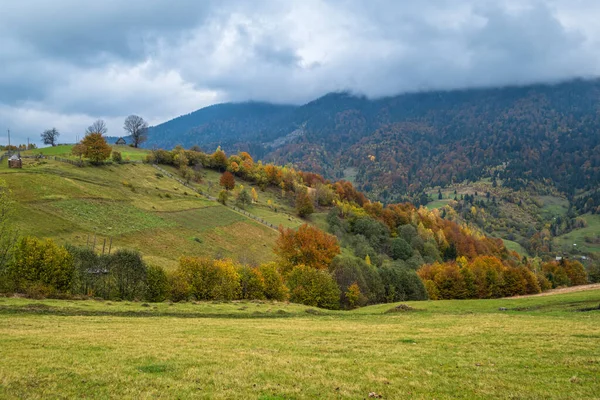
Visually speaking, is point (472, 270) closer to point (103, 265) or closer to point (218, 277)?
point (218, 277)

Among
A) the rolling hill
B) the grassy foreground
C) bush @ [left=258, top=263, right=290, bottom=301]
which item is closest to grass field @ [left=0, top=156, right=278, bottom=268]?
the rolling hill

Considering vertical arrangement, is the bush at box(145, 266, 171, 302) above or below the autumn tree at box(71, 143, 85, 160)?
below

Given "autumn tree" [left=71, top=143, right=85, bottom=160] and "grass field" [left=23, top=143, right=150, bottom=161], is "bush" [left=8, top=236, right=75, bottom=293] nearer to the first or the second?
"autumn tree" [left=71, top=143, right=85, bottom=160]

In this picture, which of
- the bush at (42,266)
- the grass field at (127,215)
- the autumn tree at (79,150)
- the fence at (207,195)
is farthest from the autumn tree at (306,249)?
the autumn tree at (79,150)

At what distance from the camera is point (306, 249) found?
87.7 m

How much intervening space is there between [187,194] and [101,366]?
12974 centimetres

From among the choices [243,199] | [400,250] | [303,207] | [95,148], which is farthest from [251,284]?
[400,250]

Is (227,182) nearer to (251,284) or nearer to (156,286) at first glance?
(251,284)

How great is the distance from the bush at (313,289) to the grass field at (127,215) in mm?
26191

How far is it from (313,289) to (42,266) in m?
42.9

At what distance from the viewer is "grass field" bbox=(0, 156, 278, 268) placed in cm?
8188

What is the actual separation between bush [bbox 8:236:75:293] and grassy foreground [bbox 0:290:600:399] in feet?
71.7

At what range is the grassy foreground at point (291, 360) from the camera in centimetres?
1430

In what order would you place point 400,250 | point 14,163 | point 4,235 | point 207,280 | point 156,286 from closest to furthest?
point 4,235 → point 156,286 → point 207,280 → point 14,163 → point 400,250
